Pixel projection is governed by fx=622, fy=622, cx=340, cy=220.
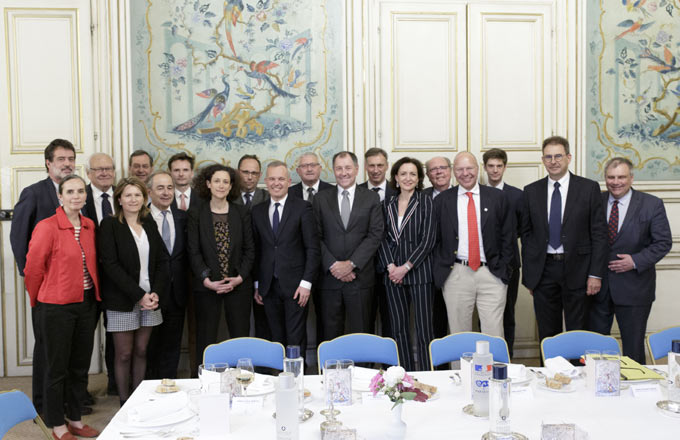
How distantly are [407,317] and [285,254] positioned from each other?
0.98 meters

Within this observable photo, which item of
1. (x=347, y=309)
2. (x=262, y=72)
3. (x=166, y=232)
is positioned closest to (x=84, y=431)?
(x=166, y=232)

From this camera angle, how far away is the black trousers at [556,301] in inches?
169

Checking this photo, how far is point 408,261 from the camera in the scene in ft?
14.3

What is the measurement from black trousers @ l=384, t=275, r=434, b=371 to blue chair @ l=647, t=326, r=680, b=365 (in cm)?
157

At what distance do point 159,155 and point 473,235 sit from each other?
274 centimetres

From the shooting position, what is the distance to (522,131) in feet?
18.3

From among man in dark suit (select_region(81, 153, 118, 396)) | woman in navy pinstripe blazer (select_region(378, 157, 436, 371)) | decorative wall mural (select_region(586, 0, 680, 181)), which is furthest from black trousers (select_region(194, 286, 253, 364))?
decorative wall mural (select_region(586, 0, 680, 181))

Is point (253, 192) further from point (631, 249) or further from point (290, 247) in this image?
point (631, 249)

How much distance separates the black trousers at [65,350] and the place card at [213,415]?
1.96m

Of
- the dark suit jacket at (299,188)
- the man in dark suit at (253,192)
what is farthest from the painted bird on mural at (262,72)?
the dark suit jacket at (299,188)

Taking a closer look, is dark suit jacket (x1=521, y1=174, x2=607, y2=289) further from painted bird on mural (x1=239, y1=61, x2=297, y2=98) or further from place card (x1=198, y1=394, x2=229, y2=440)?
place card (x1=198, y1=394, x2=229, y2=440)

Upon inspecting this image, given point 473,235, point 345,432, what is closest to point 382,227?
point 473,235

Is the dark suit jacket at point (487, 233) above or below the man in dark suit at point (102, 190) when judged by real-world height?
below

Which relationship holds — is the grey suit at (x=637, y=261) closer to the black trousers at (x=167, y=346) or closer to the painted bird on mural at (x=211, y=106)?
the black trousers at (x=167, y=346)
